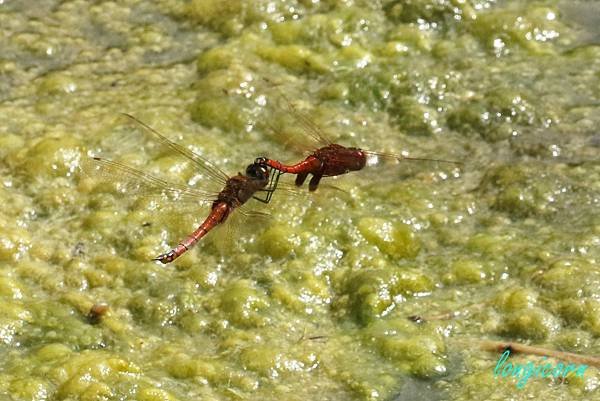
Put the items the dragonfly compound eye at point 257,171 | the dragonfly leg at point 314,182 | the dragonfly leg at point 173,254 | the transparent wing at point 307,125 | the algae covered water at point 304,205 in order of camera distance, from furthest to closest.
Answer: the transparent wing at point 307,125 → the dragonfly leg at point 314,182 → the dragonfly compound eye at point 257,171 → the dragonfly leg at point 173,254 → the algae covered water at point 304,205

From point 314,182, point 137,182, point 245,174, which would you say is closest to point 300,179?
point 314,182

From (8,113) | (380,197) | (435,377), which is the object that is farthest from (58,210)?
(435,377)

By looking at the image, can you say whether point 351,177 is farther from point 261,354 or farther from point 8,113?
point 8,113

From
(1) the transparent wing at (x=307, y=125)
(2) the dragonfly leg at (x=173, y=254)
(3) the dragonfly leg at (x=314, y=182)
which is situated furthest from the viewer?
(1) the transparent wing at (x=307, y=125)

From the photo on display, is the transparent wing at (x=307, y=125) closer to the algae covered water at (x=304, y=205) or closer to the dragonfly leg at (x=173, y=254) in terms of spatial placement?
the algae covered water at (x=304, y=205)

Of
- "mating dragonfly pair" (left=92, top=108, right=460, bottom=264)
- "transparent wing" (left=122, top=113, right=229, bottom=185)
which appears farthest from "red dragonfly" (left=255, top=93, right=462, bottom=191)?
"transparent wing" (left=122, top=113, right=229, bottom=185)

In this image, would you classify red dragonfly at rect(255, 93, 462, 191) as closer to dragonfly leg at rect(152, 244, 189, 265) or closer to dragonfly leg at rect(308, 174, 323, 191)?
dragonfly leg at rect(308, 174, 323, 191)

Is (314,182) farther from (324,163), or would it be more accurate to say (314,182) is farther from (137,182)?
(137,182)

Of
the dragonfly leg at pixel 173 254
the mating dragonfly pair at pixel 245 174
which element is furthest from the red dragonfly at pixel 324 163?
the dragonfly leg at pixel 173 254
